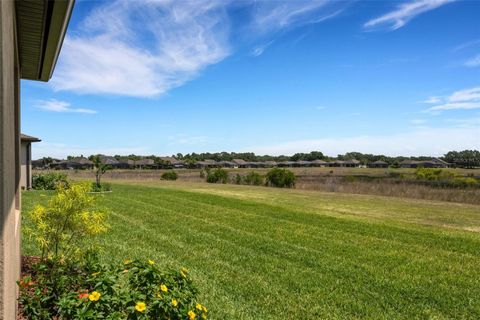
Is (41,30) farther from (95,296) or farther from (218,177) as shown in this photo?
(218,177)

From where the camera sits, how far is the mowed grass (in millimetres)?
5680

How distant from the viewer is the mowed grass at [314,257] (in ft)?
18.6

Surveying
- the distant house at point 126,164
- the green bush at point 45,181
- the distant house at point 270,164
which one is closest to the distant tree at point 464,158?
the distant house at point 270,164

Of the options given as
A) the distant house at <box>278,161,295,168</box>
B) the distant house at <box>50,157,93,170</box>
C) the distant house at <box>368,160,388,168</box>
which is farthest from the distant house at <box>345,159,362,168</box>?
the distant house at <box>50,157,93,170</box>

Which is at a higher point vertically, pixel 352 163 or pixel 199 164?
pixel 199 164

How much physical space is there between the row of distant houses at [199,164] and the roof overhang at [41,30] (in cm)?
8647

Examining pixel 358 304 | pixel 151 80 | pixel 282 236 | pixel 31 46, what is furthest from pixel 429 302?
pixel 151 80

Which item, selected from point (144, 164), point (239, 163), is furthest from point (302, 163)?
point (144, 164)

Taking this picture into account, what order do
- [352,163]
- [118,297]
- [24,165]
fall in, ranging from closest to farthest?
[118,297], [24,165], [352,163]

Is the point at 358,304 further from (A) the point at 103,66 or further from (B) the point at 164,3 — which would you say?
(A) the point at 103,66

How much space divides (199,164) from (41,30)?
117 meters

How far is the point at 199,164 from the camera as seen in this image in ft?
394

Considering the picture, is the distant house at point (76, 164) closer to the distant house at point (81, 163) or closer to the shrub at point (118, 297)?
the distant house at point (81, 163)

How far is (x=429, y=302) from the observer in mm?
5918
